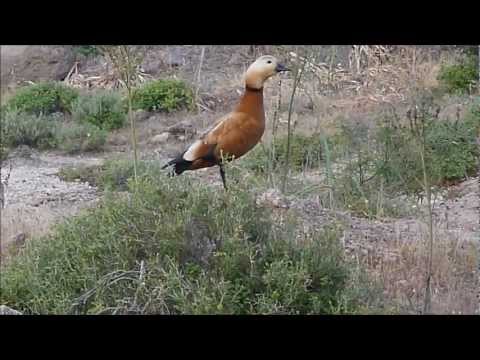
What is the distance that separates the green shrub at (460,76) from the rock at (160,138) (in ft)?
5.14

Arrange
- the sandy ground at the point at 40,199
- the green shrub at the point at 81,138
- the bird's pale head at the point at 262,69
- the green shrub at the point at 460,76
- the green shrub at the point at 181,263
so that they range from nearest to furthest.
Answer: the green shrub at the point at 181,263 → the bird's pale head at the point at 262,69 → the sandy ground at the point at 40,199 → the green shrub at the point at 81,138 → the green shrub at the point at 460,76

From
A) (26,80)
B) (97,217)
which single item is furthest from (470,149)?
(26,80)

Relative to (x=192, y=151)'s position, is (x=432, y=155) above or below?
below

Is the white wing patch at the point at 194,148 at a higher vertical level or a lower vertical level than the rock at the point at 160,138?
higher

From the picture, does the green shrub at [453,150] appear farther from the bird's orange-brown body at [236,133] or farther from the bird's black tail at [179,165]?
the bird's black tail at [179,165]

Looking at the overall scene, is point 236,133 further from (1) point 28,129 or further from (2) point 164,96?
(1) point 28,129

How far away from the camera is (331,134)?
368cm

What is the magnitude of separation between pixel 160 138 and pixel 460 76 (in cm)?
185

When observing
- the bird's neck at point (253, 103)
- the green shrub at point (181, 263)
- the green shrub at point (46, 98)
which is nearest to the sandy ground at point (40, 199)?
the green shrub at point (46, 98)

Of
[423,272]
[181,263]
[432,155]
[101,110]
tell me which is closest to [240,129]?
[181,263]

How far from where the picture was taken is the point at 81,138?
3385 millimetres

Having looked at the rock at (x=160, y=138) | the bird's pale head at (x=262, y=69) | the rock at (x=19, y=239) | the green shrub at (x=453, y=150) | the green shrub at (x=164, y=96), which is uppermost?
the bird's pale head at (x=262, y=69)

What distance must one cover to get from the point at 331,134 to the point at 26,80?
5.89 feet

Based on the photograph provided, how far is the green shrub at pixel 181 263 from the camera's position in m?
2.12
